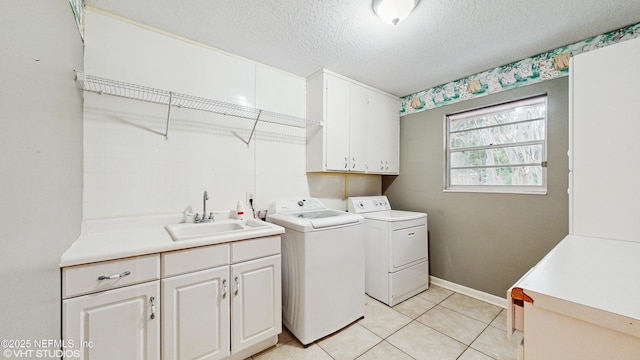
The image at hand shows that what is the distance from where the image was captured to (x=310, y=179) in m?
2.62

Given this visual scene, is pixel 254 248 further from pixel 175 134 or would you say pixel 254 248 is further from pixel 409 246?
pixel 409 246

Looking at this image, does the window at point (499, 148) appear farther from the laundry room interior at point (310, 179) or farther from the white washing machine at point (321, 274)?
the white washing machine at point (321, 274)

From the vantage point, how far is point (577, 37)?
1813 millimetres

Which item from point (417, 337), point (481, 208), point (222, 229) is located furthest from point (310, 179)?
point (481, 208)

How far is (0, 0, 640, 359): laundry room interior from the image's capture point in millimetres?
809

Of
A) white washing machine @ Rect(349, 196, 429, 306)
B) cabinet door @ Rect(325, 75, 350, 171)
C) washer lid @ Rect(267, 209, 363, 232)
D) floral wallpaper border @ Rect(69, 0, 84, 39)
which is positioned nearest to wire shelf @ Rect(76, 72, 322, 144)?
cabinet door @ Rect(325, 75, 350, 171)

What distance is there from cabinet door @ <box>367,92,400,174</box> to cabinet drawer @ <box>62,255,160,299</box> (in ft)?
→ 7.39

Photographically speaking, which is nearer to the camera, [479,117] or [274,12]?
[274,12]

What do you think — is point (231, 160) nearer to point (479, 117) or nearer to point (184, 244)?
point (184, 244)

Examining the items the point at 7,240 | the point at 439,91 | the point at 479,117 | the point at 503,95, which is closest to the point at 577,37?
the point at 503,95

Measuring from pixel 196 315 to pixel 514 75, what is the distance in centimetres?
327

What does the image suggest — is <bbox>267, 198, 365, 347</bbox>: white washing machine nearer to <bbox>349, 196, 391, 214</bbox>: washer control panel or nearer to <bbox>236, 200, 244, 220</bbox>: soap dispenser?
<bbox>236, 200, 244, 220</bbox>: soap dispenser

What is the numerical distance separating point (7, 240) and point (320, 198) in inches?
88.9

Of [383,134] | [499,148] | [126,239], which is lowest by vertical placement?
[126,239]
